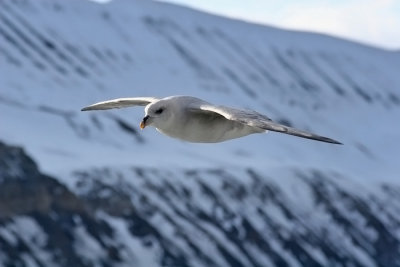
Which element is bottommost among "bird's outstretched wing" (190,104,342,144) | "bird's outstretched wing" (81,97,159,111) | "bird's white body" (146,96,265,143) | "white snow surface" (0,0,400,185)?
"white snow surface" (0,0,400,185)

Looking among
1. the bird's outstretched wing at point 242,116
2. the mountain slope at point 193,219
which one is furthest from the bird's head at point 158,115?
the mountain slope at point 193,219

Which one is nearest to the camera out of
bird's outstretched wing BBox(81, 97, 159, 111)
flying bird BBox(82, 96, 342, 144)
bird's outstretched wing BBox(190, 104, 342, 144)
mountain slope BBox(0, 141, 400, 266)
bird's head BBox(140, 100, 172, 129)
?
bird's outstretched wing BBox(190, 104, 342, 144)

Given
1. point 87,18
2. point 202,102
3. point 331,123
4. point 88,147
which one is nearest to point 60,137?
point 88,147

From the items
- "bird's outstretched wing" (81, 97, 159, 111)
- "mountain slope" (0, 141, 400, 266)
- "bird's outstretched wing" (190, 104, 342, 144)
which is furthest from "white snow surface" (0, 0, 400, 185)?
"bird's outstretched wing" (190, 104, 342, 144)

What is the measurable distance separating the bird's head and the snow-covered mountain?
54.9 m

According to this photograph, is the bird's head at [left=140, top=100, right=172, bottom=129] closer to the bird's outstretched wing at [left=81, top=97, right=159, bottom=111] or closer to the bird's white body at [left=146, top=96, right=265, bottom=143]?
the bird's white body at [left=146, top=96, right=265, bottom=143]

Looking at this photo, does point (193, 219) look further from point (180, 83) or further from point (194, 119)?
point (194, 119)

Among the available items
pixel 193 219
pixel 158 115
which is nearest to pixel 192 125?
pixel 158 115

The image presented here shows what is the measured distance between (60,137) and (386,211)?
22974 mm

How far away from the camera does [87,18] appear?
336 ft

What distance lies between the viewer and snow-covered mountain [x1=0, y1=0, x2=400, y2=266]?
245 feet

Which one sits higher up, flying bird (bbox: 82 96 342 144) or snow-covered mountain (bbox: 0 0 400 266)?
flying bird (bbox: 82 96 342 144)

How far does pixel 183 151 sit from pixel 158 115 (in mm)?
72902

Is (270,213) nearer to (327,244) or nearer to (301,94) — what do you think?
(327,244)
